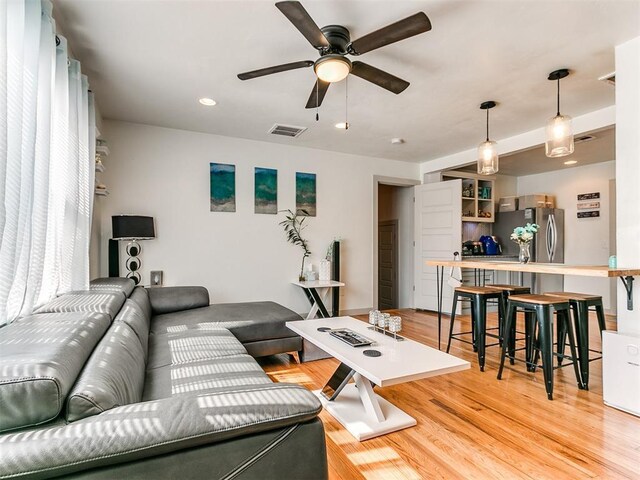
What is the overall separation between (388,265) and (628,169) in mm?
4374

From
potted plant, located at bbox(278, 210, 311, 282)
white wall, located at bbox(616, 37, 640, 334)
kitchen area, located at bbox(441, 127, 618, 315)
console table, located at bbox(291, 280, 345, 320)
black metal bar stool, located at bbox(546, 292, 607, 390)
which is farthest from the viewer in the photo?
kitchen area, located at bbox(441, 127, 618, 315)

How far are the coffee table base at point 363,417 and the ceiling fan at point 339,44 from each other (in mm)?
2099

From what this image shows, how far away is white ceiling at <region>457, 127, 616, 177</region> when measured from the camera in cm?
465

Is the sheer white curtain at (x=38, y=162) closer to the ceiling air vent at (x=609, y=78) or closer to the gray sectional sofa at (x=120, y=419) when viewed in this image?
the gray sectional sofa at (x=120, y=419)

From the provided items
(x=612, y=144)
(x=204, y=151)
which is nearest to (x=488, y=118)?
(x=612, y=144)

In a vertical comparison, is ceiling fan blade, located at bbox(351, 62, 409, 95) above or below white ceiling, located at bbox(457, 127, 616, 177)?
below

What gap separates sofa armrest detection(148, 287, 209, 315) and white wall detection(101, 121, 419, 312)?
2.06 feet

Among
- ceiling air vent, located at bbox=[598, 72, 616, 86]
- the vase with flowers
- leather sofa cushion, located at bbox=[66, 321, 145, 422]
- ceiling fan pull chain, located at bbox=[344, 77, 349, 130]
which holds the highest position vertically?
ceiling fan pull chain, located at bbox=[344, 77, 349, 130]

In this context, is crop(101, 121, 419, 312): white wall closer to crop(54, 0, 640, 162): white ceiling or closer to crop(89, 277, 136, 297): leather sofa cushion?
crop(54, 0, 640, 162): white ceiling

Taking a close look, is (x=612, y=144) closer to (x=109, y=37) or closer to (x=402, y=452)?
(x=402, y=452)

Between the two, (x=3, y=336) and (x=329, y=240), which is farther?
(x=329, y=240)

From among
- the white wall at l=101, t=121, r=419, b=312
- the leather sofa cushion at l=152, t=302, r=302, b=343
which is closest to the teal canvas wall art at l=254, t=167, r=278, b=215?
the white wall at l=101, t=121, r=419, b=312

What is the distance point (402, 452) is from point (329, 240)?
3.55 m

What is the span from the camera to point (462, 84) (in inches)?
119
